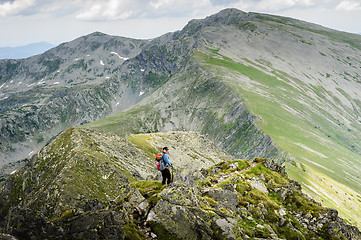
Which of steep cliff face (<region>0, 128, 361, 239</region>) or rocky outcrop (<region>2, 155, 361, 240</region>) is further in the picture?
steep cliff face (<region>0, 128, 361, 239</region>)

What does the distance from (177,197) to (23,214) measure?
11.2 meters

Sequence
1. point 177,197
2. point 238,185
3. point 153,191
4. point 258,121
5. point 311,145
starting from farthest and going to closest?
point 258,121
point 311,145
point 238,185
point 153,191
point 177,197

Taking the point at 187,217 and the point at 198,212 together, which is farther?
the point at 198,212

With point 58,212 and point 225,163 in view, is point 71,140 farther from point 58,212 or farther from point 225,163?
point 225,163

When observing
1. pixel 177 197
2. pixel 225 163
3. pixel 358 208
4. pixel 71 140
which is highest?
pixel 177 197

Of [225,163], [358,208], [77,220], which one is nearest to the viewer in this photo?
[77,220]

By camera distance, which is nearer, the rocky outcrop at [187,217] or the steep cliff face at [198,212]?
the rocky outcrop at [187,217]

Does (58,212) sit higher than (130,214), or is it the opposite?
(130,214)

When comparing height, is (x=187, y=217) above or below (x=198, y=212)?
below

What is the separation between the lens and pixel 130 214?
21234mm

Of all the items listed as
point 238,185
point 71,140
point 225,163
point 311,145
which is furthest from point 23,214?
point 311,145

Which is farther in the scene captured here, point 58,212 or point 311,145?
point 311,145

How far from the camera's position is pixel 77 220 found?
59.8ft

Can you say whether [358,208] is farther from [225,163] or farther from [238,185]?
[238,185]
